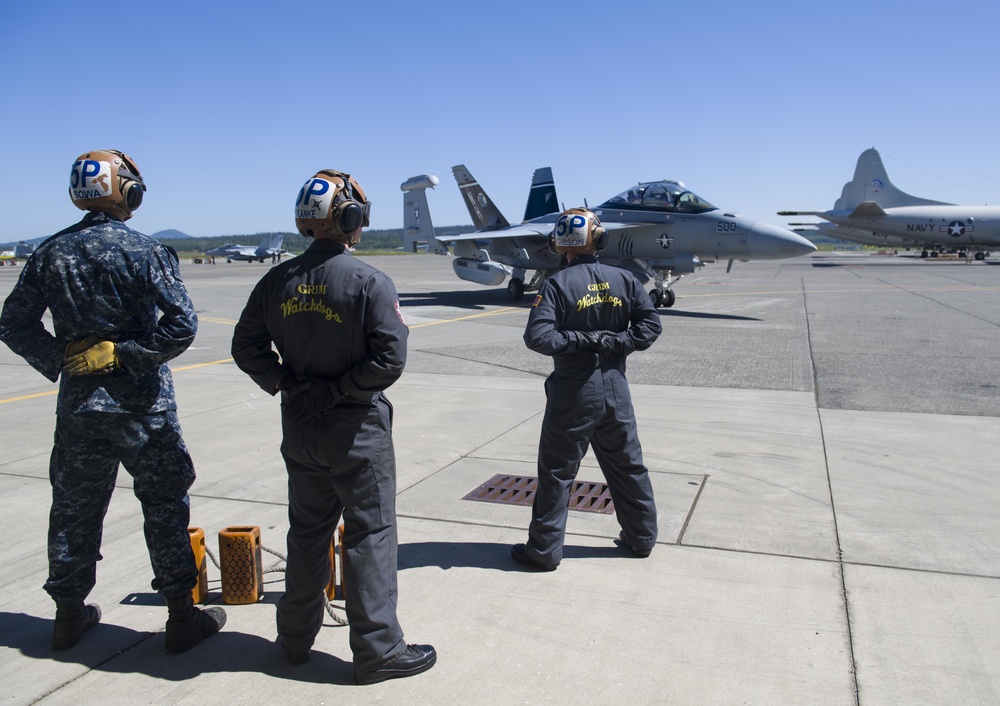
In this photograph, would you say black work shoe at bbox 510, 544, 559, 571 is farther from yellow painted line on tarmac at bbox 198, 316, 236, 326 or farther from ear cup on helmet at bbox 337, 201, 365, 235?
yellow painted line on tarmac at bbox 198, 316, 236, 326

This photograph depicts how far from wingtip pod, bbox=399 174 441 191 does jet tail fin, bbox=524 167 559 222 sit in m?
3.22

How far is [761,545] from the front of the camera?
4414mm

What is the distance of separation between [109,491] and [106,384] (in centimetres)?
52

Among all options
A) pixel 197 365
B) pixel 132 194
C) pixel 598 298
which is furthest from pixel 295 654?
pixel 197 365

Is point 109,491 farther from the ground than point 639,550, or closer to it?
farther from the ground

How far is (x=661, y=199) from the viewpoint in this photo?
19.1m

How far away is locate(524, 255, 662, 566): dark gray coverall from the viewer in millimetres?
4145

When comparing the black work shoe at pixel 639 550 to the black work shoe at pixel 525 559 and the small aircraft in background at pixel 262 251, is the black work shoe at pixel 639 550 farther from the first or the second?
the small aircraft in background at pixel 262 251

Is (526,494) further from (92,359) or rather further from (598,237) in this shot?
(92,359)

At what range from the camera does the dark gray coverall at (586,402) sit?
414 centimetres

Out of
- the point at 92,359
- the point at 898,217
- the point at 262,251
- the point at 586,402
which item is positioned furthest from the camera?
the point at 262,251

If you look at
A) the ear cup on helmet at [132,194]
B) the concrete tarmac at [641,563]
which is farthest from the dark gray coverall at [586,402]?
the ear cup on helmet at [132,194]

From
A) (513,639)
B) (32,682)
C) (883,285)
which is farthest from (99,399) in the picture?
(883,285)

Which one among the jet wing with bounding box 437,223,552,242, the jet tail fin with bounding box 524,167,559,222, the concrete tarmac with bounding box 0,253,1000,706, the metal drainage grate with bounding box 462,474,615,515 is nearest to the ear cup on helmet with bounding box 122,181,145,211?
the concrete tarmac with bounding box 0,253,1000,706
